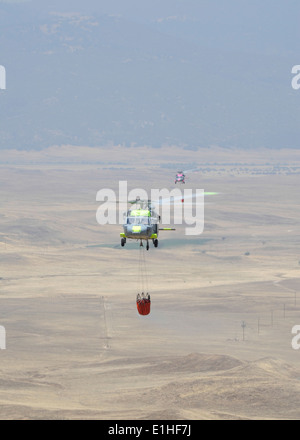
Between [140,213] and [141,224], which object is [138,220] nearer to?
[141,224]

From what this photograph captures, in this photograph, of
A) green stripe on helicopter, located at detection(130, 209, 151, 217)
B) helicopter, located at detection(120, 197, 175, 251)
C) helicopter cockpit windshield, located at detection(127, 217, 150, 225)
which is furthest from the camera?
green stripe on helicopter, located at detection(130, 209, 151, 217)

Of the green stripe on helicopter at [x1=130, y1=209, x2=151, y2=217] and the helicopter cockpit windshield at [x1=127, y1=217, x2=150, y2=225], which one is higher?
the green stripe on helicopter at [x1=130, y1=209, x2=151, y2=217]

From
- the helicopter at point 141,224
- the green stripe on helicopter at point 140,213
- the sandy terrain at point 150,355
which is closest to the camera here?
the helicopter at point 141,224

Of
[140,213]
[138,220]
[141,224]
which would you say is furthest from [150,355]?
[141,224]

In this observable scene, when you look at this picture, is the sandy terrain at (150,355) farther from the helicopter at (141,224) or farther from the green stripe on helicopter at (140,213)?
the green stripe on helicopter at (140,213)

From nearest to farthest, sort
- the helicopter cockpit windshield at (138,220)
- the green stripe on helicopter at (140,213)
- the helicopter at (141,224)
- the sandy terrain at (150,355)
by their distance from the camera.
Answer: the helicopter at (141,224) → the helicopter cockpit windshield at (138,220) → the green stripe on helicopter at (140,213) → the sandy terrain at (150,355)

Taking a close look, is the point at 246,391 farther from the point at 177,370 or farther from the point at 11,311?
the point at 11,311

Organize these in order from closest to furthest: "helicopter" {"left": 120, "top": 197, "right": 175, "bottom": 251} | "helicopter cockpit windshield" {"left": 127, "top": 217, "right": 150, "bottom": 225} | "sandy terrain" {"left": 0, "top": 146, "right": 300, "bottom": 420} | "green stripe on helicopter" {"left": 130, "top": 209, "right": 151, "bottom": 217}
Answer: "helicopter" {"left": 120, "top": 197, "right": 175, "bottom": 251} → "helicopter cockpit windshield" {"left": 127, "top": 217, "right": 150, "bottom": 225} → "green stripe on helicopter" {"left": 130, "top": 209, "right": 151, "bottom": 217} → "sandy terrain" {"left": 0, "top": 146, "right": 300, "bottom": 420}

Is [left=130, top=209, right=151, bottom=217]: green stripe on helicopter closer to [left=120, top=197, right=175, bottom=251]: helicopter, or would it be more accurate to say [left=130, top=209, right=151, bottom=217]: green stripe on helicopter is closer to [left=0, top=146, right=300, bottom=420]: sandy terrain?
[left=120, top=197, right=175, bottom=251]: helicopter

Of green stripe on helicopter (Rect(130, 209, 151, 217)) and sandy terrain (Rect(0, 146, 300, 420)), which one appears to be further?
sandy terrain (Rect(0, 146, 300, 420))

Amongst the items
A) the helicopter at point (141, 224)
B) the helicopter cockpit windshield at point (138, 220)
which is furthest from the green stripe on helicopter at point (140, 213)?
the helicopter cockpit windshield at point (138, 220)

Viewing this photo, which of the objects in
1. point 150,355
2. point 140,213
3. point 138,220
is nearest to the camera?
point 138,220

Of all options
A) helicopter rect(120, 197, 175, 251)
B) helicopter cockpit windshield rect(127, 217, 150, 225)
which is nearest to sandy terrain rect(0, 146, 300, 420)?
helicopter rect(120, 197, 175, 251)
